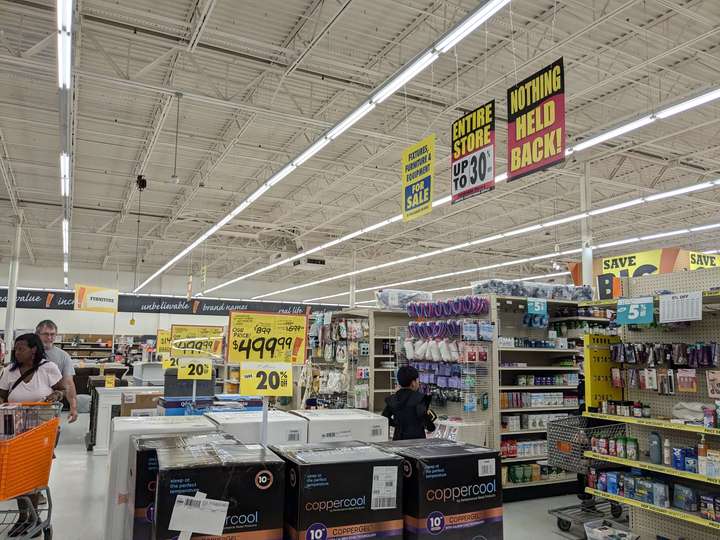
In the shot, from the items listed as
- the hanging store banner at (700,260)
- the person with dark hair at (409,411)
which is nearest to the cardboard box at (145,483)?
the person with dark hair at (409,411)

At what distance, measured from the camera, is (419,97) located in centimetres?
975

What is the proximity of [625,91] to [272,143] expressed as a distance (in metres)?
6.80

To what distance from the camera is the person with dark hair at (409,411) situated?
4824 mm

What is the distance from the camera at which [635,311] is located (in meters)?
4.24

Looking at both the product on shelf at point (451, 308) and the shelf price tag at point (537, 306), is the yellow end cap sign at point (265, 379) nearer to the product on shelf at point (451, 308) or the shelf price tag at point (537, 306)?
the product on shelf at point (451, 308)

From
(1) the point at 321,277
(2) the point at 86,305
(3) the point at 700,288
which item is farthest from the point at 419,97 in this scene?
(1) the point at 321,277

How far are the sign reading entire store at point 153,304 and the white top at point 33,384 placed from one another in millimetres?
16188

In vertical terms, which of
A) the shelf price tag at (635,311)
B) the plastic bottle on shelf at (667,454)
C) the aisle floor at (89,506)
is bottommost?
the aisle floor at (89,506)

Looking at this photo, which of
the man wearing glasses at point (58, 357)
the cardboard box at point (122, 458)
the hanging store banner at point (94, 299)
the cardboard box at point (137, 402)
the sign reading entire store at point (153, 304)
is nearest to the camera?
the cardboard box at point (122, 458)

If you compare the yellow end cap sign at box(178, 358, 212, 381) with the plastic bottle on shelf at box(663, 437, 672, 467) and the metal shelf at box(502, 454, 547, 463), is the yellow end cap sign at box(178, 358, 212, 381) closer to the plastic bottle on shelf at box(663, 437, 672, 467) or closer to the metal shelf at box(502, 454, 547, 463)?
the metal shelf at box(502, 454, 547, 463)

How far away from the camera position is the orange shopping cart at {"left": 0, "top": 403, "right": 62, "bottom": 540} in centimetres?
360

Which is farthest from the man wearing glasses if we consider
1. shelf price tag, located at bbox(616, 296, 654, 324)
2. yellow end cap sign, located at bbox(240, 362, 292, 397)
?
shelf price tag, located at bbox(616, 296, 654, 324)

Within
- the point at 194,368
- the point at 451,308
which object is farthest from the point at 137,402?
the point at 451,308

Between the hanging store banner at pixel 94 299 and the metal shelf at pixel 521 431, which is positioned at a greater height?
the hanging store banner at pixel 94 299
